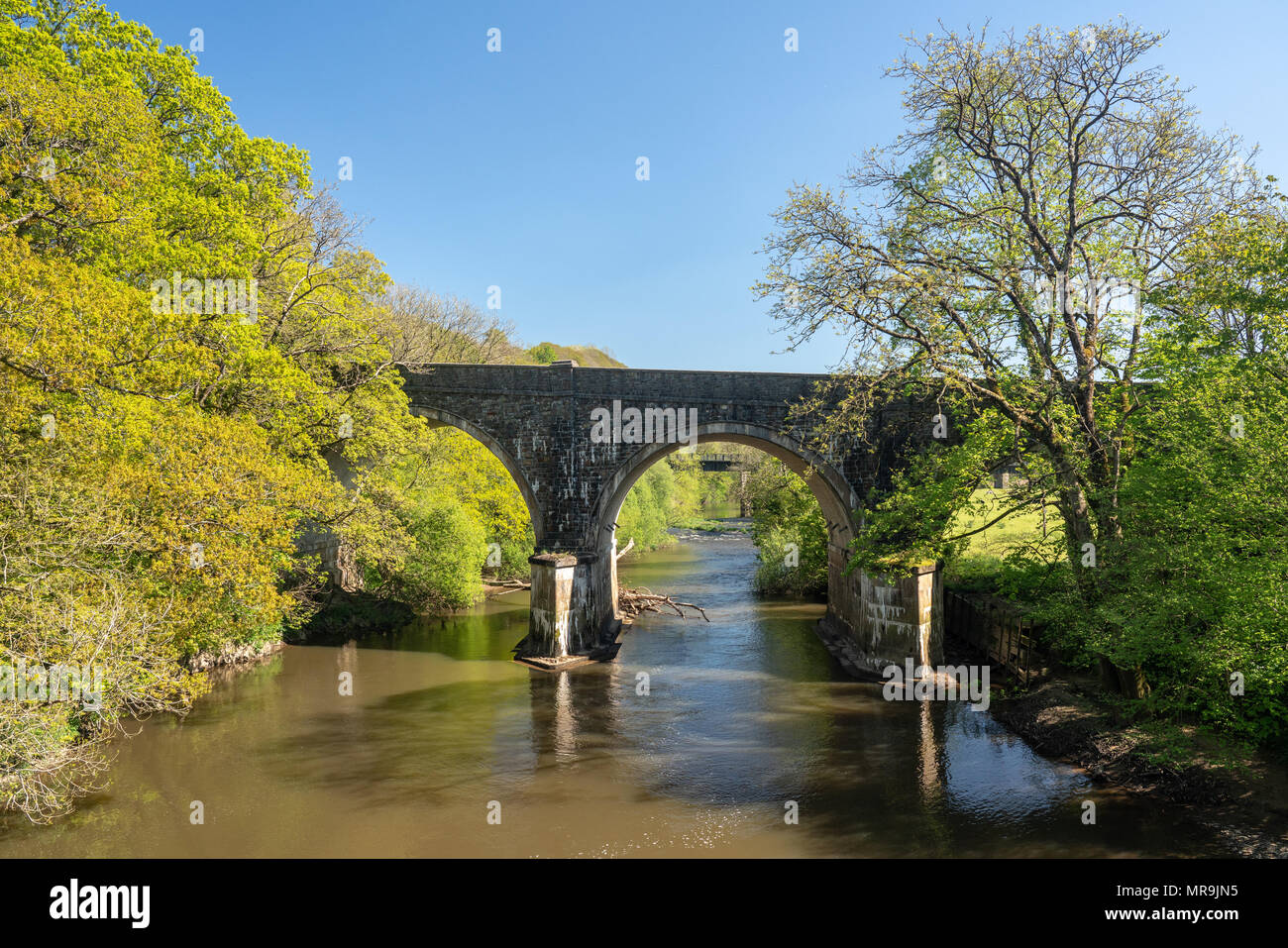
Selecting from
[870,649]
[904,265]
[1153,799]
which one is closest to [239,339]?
[904,265]

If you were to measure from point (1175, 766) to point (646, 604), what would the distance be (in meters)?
18.9

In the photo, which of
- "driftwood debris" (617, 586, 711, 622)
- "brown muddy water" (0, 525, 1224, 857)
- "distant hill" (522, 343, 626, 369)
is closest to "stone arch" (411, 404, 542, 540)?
"brown muddy water" (0, 525, 1224, 857)

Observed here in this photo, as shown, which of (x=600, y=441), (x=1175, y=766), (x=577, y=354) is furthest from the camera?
Result: (x=577, y=354)

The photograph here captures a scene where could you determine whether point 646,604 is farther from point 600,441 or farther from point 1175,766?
point 1175,766

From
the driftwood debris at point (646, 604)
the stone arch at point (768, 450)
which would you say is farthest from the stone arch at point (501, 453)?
the driftwood debris at point (646, 604)

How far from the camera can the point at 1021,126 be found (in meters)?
14.4

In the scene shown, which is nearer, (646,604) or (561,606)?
(561,606)

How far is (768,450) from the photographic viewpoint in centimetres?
2212

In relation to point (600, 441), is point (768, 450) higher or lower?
lower

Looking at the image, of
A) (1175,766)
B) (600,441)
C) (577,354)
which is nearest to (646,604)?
(600,441)

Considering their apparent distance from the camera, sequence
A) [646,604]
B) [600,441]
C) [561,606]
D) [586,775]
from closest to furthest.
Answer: [586,775]
[561,606]
[600,441]
[646,604]

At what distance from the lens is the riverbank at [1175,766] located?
10367 mm
